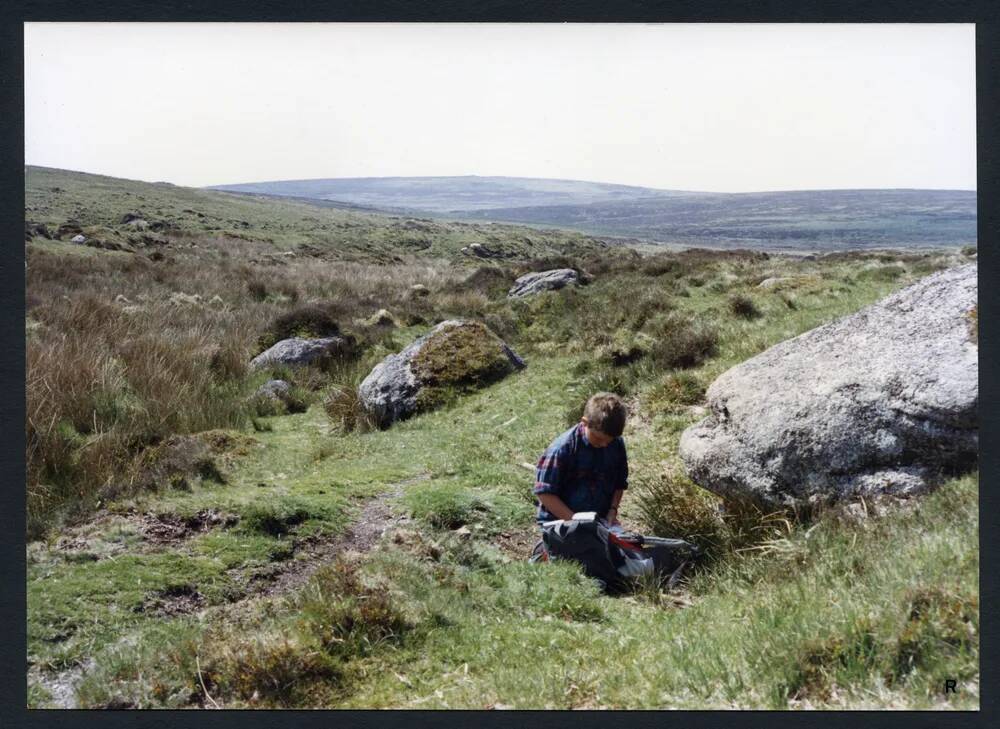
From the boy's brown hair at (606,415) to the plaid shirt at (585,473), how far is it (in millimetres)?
263

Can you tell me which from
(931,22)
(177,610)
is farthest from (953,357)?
(177,610)

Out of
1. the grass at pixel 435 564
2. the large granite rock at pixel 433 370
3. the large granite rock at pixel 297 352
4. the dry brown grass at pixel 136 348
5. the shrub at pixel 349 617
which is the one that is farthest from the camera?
the large granite rock at pixel 297 352

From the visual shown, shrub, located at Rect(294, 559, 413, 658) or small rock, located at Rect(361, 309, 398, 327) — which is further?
small rock, located at Rect(361, 309, 398, 327)

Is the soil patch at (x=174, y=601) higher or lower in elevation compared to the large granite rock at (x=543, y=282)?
lower

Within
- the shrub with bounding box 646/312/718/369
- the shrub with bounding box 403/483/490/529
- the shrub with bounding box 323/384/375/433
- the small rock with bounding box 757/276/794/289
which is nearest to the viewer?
the shrub with bounding box 403/483/490/529

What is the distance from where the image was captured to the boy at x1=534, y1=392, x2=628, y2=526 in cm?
573

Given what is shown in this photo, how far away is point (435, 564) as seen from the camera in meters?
5.83

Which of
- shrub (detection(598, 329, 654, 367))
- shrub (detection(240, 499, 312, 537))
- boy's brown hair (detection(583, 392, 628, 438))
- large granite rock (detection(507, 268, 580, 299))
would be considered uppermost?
large granite rock (detection(507, 268, 580, 299))

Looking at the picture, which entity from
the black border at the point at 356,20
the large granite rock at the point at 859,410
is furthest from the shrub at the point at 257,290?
the large granite rock at the point at 859,410

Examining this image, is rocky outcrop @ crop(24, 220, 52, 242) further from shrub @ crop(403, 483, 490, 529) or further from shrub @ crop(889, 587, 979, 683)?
shrub @ crop(889, 587, 979, 683)

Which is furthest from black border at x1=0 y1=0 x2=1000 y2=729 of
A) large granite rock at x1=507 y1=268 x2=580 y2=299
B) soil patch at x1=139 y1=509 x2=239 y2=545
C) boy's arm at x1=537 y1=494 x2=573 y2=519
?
large granite rock at x1=507 y1=268 x2=580 y2=299

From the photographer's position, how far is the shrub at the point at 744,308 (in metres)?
13.7

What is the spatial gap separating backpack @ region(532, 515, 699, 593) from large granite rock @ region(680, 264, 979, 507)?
784mm

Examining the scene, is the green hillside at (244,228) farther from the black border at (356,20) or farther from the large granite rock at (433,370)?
the black border at (356,20)
